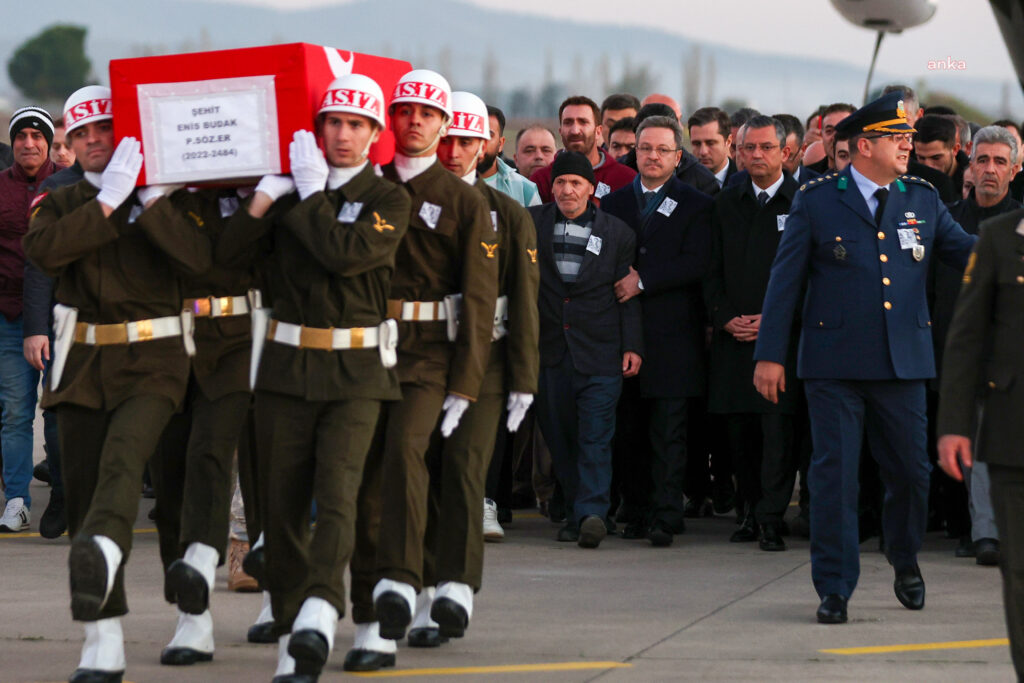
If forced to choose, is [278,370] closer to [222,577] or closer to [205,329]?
[205,329]

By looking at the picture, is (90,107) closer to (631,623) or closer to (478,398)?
(478,398)

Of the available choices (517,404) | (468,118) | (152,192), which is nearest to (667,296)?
(468,118)

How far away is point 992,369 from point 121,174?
3110mm

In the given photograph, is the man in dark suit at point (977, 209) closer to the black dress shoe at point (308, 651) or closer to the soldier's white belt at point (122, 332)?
the black dress shoe at point (308, 651)

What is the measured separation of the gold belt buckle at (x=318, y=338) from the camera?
20.5 feet

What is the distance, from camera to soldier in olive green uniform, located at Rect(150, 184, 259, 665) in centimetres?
664

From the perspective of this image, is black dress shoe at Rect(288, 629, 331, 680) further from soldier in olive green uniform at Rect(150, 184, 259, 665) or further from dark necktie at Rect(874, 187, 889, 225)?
dark necktie at Rect(874, 187, 889, 225)

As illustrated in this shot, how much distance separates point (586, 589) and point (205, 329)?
2466 millimetres

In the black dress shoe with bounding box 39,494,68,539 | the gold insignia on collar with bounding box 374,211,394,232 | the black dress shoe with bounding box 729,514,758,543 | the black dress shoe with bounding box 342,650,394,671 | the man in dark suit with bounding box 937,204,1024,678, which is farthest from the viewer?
the black dress shoe with bounding box 39,494,68,539

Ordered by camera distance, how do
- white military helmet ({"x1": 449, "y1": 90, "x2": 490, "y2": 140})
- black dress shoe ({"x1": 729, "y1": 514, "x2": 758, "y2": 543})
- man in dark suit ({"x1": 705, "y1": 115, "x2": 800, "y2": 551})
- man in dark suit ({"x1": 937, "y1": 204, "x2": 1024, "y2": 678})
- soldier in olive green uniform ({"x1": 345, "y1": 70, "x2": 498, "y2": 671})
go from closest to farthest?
man in dark suit ({"x1": 937, "y1": 204, "x2": 1024, "y2": 678})
soldier in olive green uniform ({"x1": 345, "y1": 70, "x2": 498, "y2": 671})
white military helmet ({"x1": 449, "y1": 90, "x2": 490, "y2": 140})
man in dark suit ({"x1": 705, "y1": 115, "x2": 800, "y2": 551})
black dress shoe ({"x1": 729, "y1": 514, "x2": 758, "y2": 543})

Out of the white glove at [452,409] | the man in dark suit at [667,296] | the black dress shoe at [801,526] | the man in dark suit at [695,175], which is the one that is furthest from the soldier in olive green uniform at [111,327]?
the man in dark suit at [695,175]

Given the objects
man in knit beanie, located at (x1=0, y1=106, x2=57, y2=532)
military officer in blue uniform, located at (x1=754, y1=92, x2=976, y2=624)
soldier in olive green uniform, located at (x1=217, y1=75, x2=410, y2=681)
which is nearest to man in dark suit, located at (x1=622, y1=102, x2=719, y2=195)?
military officer in blue uniform, located at (x1=754, y1=92, x2=976, y2=624)

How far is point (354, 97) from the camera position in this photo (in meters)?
6.31

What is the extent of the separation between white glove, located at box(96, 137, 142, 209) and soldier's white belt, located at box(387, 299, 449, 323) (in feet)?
3.67
